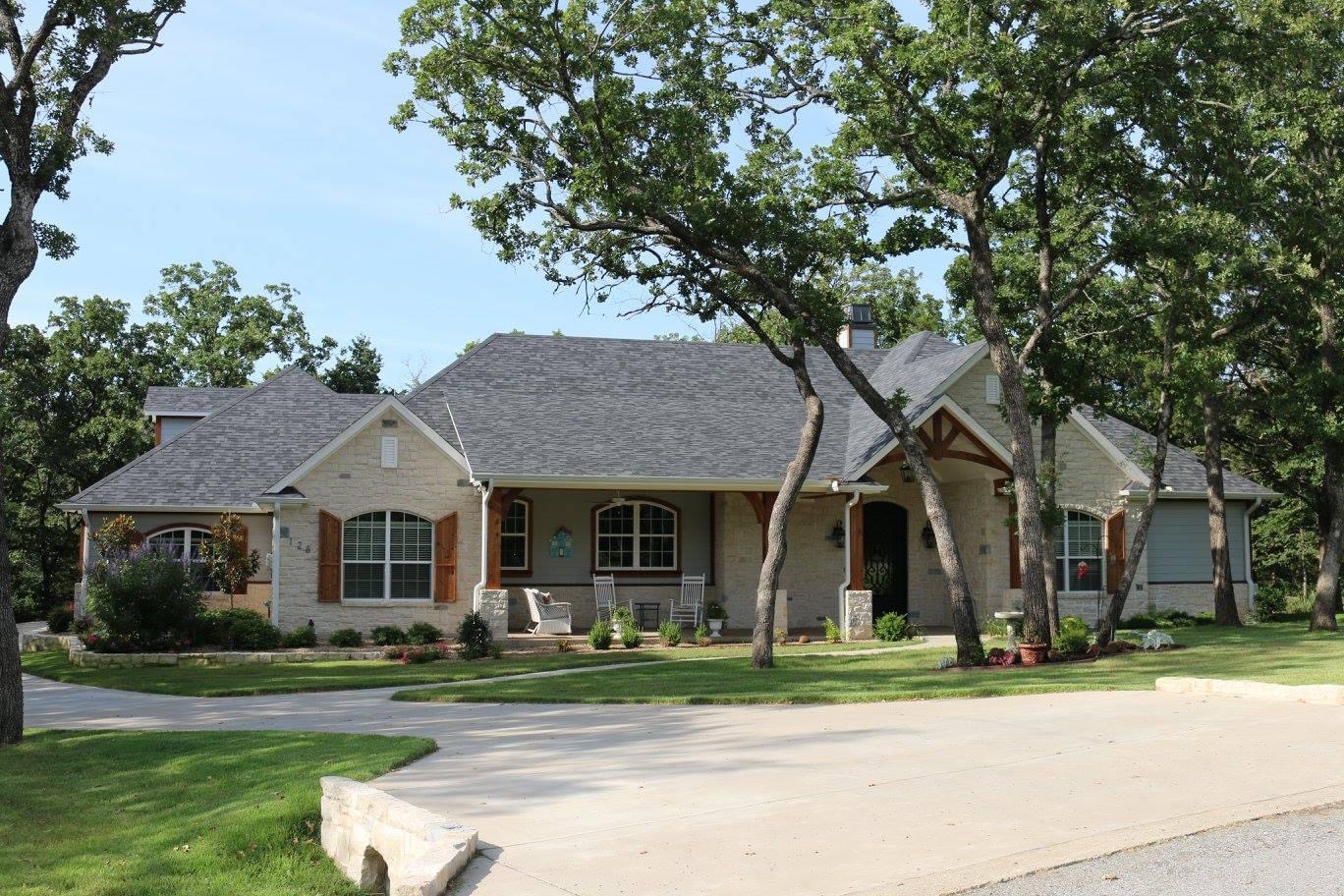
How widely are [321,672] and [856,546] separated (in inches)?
375

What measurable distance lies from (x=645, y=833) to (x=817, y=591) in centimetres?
1722

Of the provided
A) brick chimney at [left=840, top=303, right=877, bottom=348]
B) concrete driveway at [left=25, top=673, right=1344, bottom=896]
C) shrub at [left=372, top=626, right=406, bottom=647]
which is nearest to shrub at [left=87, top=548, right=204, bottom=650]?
shrub at [left=372, top=626, right=406, bottom=647]

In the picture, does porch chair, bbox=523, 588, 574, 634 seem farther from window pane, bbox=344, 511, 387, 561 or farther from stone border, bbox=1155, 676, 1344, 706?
stone border, bbox=1155, 676, 1344, 706

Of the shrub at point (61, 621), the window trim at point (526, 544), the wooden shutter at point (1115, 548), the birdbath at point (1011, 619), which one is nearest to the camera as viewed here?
the birdbath at point (1011, 619)

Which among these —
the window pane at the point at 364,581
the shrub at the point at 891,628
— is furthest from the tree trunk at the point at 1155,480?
the window pane at the point at 364,581

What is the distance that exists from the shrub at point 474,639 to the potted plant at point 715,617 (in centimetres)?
428

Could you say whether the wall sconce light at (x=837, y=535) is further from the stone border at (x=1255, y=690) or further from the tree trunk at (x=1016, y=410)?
the stone border at (x=1255, y=690)

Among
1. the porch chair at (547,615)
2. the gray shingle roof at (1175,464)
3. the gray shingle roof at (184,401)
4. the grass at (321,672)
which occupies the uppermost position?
the gray shingle roof at (184,401)

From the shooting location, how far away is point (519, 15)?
15250mm

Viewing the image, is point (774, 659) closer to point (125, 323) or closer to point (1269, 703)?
point (1269, 703)

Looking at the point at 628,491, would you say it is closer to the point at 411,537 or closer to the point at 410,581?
the point at 411,537

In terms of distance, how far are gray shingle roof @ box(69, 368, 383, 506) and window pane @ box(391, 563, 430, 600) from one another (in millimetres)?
3445

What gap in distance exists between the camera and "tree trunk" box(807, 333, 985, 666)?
54.4 feet

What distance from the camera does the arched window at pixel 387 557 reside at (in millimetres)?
21500
